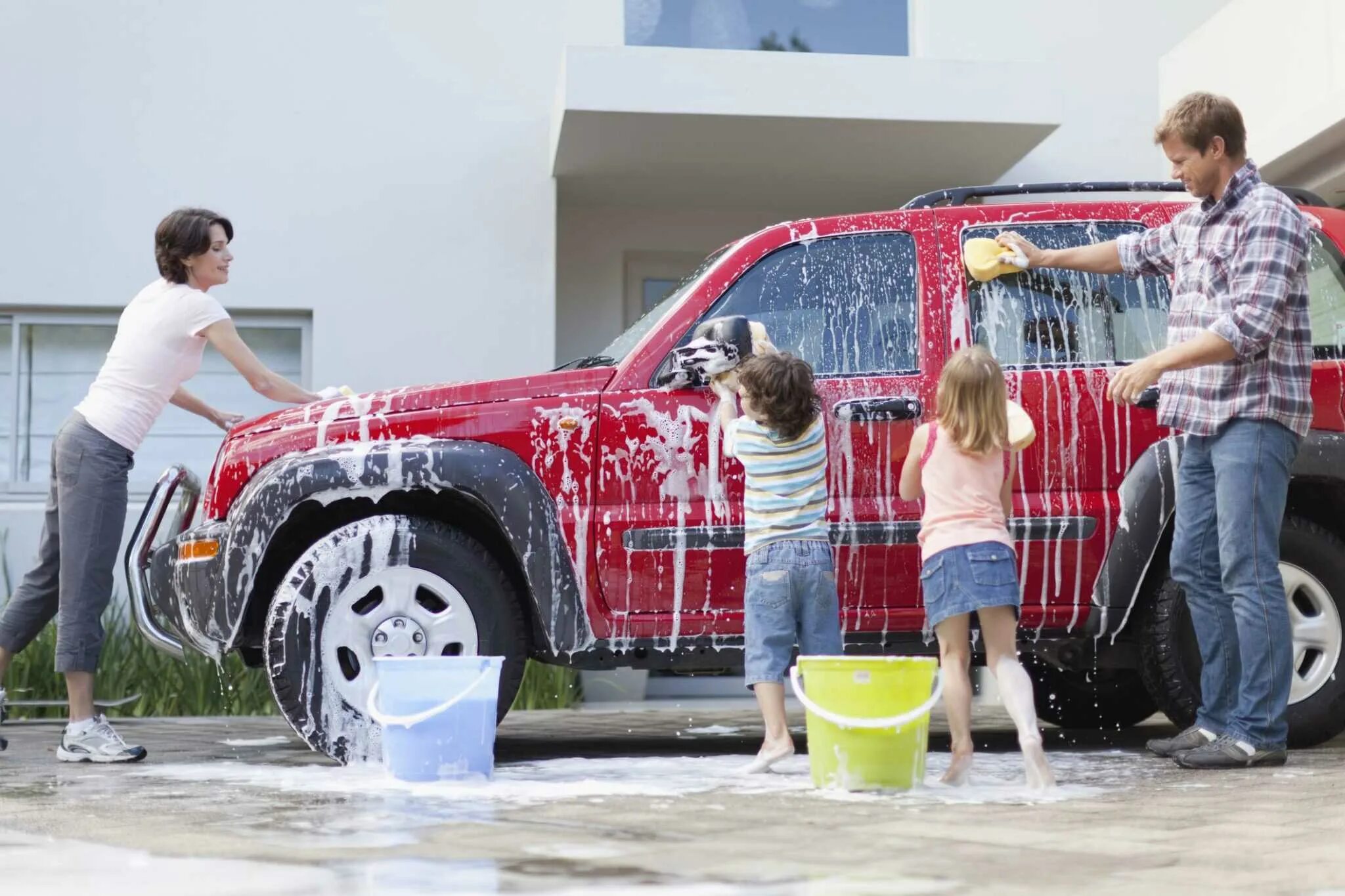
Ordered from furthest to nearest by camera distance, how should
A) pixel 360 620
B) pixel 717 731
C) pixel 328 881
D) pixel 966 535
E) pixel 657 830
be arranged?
pixel 717 731 < pixel 360 620 < pixel 966 535 < pixel 657 830 < pixel 328 881

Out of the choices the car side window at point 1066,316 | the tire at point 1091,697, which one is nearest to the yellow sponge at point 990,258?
the car side window at point 1066,316

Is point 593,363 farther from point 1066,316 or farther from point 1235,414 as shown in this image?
point 1235,414

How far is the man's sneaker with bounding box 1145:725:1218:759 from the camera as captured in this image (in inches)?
196

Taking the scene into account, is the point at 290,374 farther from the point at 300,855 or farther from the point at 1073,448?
the point at 300,855

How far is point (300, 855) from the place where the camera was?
3340 mm

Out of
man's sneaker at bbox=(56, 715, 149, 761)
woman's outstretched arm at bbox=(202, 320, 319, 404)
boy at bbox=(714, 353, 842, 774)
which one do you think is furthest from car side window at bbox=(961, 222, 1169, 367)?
man's sneaker at bbox=(56, 715, 149, 761)

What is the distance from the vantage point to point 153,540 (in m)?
6.04

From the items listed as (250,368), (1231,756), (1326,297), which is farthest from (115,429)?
(1326,297)

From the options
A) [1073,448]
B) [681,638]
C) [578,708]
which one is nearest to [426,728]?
[681,638]

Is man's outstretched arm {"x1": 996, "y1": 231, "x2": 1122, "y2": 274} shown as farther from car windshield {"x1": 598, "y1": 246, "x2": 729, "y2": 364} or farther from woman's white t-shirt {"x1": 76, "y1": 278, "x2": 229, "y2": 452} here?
woman's white t-shirt {"x1": 76, "y1": 278, "x2": 229, "y2": 452}

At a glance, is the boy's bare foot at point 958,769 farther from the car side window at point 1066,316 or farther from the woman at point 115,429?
the woman at point 115,429

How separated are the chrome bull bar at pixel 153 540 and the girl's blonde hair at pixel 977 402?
276cm

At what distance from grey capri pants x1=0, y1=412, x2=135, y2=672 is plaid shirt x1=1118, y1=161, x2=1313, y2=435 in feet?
11.6

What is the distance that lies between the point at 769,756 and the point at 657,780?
13.5 inches
